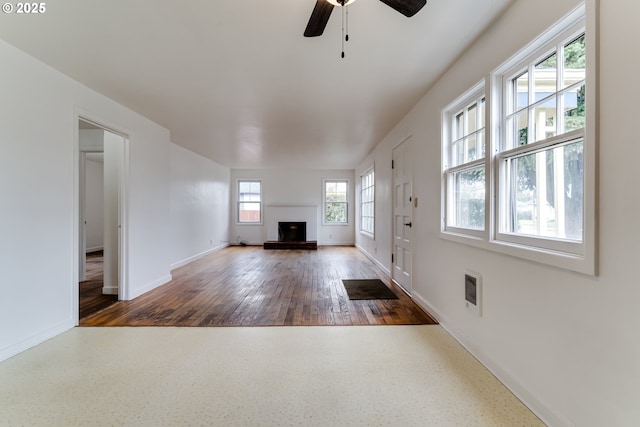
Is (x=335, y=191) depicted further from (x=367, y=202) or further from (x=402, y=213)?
(x=402, y=213)

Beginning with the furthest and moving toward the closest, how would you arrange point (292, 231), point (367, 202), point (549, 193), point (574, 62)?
point (292, 231)
point (367, 202)
point (549, 193)
point (574, 62)

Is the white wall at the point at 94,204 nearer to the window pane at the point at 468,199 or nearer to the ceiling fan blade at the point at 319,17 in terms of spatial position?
the ceiling fan blade at the point at 319,17

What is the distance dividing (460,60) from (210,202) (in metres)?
6.22

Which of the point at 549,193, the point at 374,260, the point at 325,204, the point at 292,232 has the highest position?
the point at 325,204

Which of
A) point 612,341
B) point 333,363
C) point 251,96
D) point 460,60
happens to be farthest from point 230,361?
point 460,60

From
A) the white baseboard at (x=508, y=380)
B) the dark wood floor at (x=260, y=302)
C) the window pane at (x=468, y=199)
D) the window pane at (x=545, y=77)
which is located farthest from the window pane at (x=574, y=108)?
the dark wood floor at (x=260, y=302)

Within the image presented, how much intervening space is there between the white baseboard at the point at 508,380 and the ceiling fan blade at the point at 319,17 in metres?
2.45

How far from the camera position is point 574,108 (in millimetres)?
1371

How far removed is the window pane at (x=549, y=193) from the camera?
4.48 ft

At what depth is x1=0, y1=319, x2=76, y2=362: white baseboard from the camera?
203cm

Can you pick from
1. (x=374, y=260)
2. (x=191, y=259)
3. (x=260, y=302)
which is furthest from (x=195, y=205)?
(x=374, y=260)

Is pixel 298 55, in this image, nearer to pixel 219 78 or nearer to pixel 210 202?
pixel 219 78

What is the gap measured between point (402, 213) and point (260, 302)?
228 centimetres

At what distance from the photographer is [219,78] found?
8.43 feet
